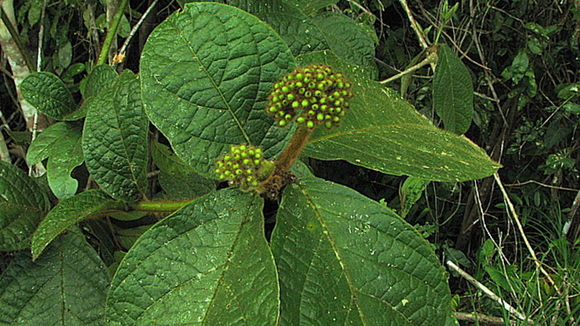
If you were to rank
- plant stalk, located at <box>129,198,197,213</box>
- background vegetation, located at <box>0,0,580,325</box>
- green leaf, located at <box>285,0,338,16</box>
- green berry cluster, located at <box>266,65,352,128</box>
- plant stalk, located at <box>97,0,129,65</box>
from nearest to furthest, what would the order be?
1. green berry cluster, located at <box>266,65,352,128</box>
2. plant stalk, located at <box>129,198,197,213</box>
3. green leaf, located at <box>285,0,338,16</box>
4. plant stalk, located at <box>97,0,129,65</box>
5. background vegetation, located at <box>0,0,580,325</box>

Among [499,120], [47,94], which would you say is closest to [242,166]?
[47,94]

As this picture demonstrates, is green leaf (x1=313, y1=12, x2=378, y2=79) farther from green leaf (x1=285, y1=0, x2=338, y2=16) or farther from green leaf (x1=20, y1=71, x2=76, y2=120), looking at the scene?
green leaf (x1=20, y1=71, x2=76, y2=120)

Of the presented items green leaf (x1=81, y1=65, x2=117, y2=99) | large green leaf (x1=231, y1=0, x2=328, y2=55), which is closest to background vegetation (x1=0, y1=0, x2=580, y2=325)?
green leaf (x1=81, y1=65, x2=117, y2=99)

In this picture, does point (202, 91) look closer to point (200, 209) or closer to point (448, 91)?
point (200, 209)

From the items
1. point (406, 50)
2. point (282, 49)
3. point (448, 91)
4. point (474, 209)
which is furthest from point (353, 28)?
point (474, 209)

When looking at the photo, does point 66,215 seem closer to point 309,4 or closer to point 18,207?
point 18,207

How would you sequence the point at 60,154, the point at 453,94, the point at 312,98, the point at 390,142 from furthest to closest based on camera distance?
the point at 453,94
the point at 60,154
the point at 390,142
the point at 312,98
